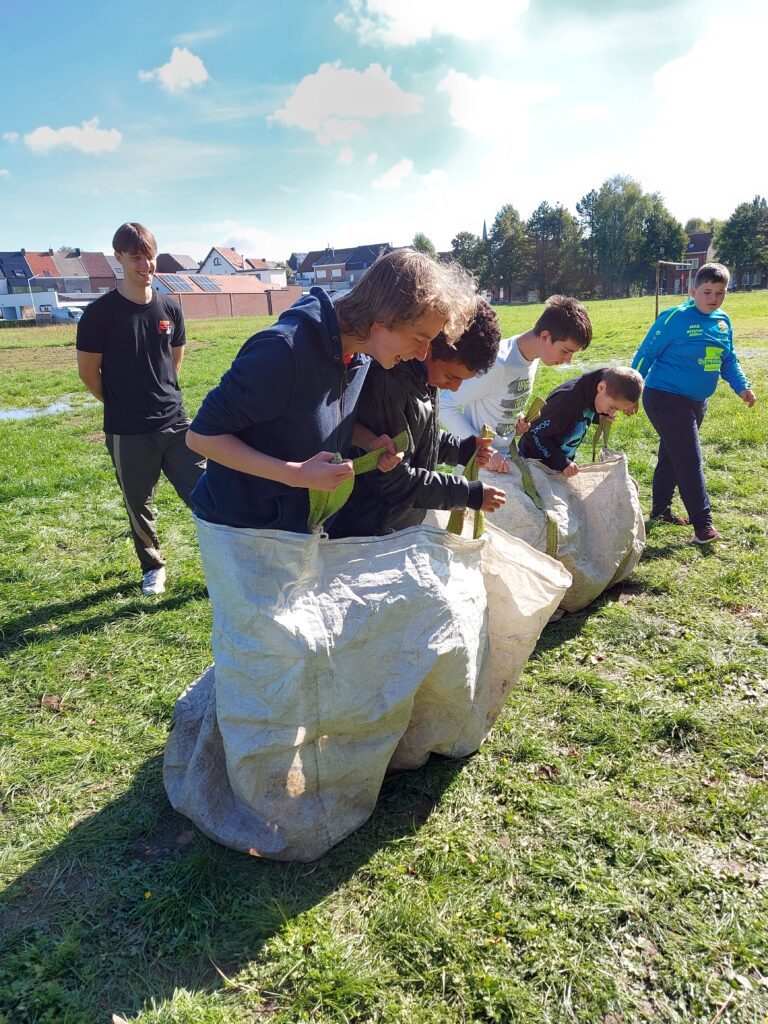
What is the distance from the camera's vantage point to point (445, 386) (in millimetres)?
2545

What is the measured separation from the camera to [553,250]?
225 feet

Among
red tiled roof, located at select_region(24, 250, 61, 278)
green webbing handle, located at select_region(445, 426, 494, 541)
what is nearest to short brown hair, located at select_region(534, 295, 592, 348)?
green webbing handle, located at select_region(445, 426, 494, 541)

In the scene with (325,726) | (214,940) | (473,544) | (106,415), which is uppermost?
(106,415)

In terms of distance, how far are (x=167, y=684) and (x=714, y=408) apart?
26.2 feet

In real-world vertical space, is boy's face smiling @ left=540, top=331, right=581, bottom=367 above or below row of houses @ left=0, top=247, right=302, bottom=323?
below

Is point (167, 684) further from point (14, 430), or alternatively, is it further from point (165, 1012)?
point (14, 430)

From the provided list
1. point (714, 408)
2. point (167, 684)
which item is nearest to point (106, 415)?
point (167, 684)

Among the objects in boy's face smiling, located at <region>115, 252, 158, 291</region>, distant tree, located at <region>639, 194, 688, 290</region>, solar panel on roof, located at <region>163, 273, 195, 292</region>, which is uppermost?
distant tree, located at <region>639, 194, 688, 290</region>

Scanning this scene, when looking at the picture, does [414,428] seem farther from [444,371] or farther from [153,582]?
[153,582]

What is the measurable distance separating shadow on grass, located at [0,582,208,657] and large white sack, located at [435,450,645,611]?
1997 mm

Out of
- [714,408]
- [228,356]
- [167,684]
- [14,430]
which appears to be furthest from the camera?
[228,356]

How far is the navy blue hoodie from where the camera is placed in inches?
74.9

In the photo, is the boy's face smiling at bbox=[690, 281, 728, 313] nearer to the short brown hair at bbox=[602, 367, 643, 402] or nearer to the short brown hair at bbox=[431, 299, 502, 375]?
the short brown hair at bbox=[602, 367, 643, 402]

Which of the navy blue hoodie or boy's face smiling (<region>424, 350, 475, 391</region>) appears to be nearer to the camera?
the navy blue hoodie
